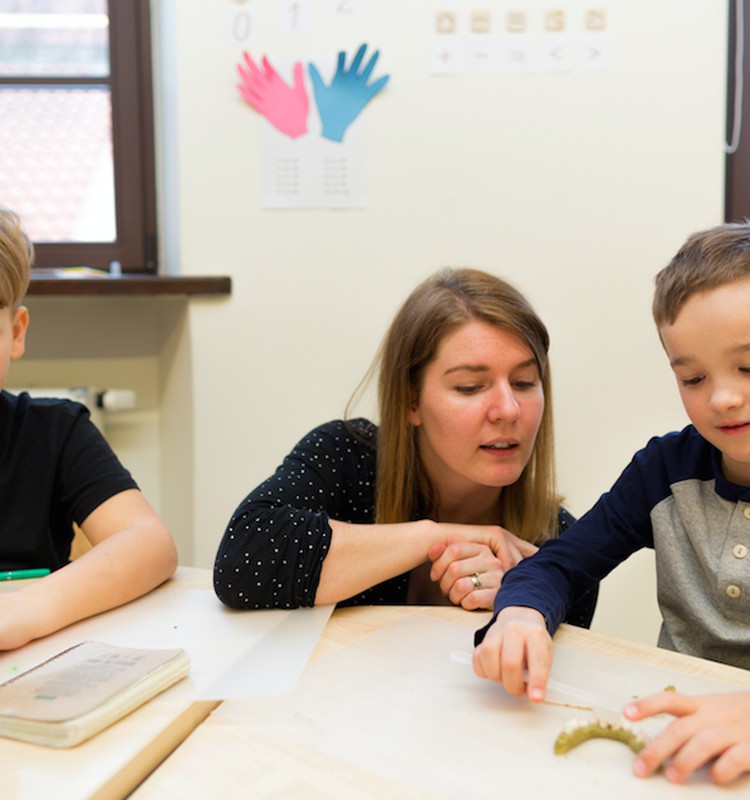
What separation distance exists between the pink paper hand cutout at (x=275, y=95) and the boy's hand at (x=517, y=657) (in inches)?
60.3

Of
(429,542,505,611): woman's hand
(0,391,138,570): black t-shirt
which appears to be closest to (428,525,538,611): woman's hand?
(429,542,505,611): woman's hand

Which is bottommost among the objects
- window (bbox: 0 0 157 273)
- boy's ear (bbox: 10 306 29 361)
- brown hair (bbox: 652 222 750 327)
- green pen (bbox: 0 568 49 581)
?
green pen (bbox: 0 568 49 581)

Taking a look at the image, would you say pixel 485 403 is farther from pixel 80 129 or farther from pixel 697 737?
pixel 80 129

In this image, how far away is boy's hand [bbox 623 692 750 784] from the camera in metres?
0.65

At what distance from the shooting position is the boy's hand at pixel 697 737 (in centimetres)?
65

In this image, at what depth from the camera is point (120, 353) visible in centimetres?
239

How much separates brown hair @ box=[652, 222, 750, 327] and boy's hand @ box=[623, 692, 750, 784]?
1.44ft

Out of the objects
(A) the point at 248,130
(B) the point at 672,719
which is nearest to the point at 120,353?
(A) the point at 248,130

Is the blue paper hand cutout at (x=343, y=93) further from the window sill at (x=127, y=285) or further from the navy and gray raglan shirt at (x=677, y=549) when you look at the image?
the navy and gray raglan shirt at (x=677, y=549)

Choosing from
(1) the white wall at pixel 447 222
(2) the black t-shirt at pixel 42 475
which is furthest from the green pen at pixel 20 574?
(1) the white wall at pixel 447 222

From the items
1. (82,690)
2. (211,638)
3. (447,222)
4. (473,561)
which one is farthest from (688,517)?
(447,222)

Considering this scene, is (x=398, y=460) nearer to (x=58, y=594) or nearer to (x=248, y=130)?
(x=58, y=594)

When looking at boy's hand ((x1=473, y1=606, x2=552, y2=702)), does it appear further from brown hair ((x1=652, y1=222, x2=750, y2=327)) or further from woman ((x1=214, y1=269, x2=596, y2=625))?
brown hair ((x1=652, y1=222, x2=750, y2=327))

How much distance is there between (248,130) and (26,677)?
1594 millimetres
